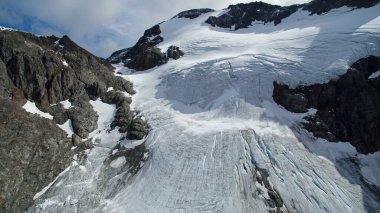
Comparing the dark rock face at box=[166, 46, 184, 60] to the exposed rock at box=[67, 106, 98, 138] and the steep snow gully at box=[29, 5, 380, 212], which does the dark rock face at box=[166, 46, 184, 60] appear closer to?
the steep snow gully at box=[29, 5, 380, 212]

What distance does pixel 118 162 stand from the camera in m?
37.3

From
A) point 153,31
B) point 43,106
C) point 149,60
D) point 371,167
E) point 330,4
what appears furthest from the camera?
point 153,31

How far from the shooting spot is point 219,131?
39781mm

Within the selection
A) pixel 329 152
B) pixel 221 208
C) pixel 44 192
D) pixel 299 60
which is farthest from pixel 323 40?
pixel 44 192

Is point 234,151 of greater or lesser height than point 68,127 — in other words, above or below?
below

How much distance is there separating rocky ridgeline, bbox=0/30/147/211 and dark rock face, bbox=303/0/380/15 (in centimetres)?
4768

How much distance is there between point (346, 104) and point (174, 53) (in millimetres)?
32304

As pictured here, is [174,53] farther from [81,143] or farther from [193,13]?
[193,13]

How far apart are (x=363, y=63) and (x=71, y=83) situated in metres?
38.2

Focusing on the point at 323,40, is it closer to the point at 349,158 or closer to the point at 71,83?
the point at 349,158

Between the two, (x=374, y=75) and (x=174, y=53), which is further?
(x=174, y=53)

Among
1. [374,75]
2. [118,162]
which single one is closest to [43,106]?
[118,162]

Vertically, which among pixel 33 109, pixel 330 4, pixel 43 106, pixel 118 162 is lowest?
pixel 330 4

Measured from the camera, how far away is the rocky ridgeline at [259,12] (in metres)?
76.6
